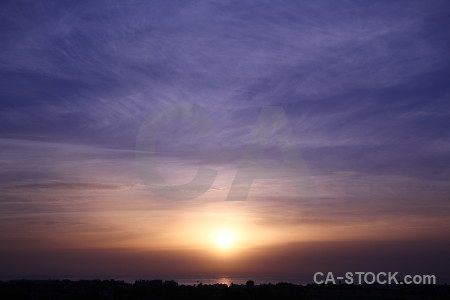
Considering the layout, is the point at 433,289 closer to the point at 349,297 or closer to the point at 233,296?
the point at 349,297

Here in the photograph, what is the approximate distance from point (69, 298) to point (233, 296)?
1785 centimetres

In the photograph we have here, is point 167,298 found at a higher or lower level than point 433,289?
lower

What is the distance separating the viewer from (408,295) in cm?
6097

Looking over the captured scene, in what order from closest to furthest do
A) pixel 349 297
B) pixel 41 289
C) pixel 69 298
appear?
1. pixel 69 298
2. pixel 349 297
3. pixel 41 289

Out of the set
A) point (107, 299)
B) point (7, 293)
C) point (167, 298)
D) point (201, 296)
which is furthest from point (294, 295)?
point (7, 293)

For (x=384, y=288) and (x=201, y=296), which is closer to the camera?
(x=201, y=296)

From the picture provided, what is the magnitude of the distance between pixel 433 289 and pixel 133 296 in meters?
38.5

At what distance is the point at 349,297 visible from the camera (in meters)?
63.4

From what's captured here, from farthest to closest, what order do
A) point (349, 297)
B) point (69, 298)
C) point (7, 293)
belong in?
1. point (349, 297)
2. point (7, 293)
3. point (69, 298)

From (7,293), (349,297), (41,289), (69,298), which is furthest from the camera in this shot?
(41,289)

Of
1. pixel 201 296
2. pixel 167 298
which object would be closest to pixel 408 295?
pixel 201 296

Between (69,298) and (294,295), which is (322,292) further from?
(69,298)

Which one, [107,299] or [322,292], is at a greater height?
[322,292]

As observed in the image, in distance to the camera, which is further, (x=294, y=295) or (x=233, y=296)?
(x=294, y=295)
